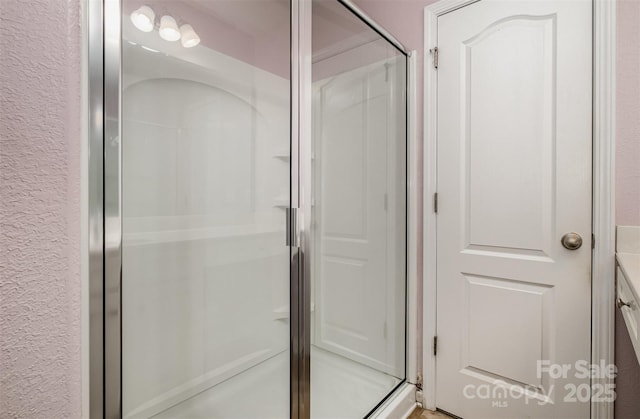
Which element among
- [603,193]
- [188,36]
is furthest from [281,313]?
[603,193]

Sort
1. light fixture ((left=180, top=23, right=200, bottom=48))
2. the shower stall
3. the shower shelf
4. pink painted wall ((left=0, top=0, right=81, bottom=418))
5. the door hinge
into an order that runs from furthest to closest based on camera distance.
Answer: the door hinge, the shower shelf, light fixture ((left=180, top=23, right=200, bottom=48)), the shower stall, pink painted wall ((left=0, top=0, right=81, bottom=418))

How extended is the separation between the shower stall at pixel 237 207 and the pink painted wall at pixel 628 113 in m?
0.93

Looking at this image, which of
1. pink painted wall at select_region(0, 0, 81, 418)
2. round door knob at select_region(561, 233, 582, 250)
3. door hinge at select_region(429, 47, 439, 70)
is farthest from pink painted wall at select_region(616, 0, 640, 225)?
pink painted wall at select_region(0, 0, 81, 418)

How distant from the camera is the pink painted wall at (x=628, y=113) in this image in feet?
4.17

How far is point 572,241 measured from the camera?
4.58ft

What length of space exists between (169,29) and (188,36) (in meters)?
0.06

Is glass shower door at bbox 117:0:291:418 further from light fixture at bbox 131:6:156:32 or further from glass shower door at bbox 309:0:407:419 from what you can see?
glass shower door at bbox 309:0:407:419

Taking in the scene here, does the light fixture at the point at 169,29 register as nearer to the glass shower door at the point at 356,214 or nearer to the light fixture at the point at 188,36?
the light fixture at the point at 188,36

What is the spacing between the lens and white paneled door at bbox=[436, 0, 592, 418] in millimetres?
1400

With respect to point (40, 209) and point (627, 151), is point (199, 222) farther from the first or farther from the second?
point (627, 151)

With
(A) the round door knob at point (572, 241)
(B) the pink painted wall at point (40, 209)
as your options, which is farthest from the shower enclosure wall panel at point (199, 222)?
(A) the round door knob at point (572, 241)

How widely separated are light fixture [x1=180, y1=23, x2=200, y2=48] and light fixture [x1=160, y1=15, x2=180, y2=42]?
0.05ft

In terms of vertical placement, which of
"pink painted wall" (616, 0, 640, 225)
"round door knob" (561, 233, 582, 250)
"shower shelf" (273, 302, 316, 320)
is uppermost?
"pink painted wall" (616, 0, 640, 225)

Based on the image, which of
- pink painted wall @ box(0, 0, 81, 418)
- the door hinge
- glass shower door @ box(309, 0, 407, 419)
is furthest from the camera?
the door hinge
